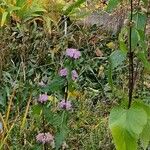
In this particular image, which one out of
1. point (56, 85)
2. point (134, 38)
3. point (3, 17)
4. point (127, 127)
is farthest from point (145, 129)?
point (3, 17)

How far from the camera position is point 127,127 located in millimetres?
1724

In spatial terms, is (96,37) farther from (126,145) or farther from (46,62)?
(126,145)

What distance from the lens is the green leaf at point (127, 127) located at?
5.65 ft

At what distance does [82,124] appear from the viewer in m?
3.36

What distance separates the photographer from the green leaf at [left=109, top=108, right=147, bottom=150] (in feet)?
5.65

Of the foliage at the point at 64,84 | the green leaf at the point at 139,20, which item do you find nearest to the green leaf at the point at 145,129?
the foliage at the point at 64,84

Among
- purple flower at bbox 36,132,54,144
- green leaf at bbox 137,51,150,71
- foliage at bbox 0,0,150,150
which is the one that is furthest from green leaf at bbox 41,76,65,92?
green leaf at bbox 137,51,150,71

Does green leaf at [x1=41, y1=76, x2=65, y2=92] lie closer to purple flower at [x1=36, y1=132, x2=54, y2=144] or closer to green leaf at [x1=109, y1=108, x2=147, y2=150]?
purple flower at [x1=36, y1=132, x2=54, y2=144]

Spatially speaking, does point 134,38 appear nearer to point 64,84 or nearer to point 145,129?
point 145,129

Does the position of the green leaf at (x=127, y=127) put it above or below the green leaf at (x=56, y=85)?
below

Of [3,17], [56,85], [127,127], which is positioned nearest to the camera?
[127,127]

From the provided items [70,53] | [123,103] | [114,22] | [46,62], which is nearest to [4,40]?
[46,62]

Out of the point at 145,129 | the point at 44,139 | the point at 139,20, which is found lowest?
the point at 44,139

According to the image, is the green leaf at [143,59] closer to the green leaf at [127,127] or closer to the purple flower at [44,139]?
the green leaf at [127,127]
